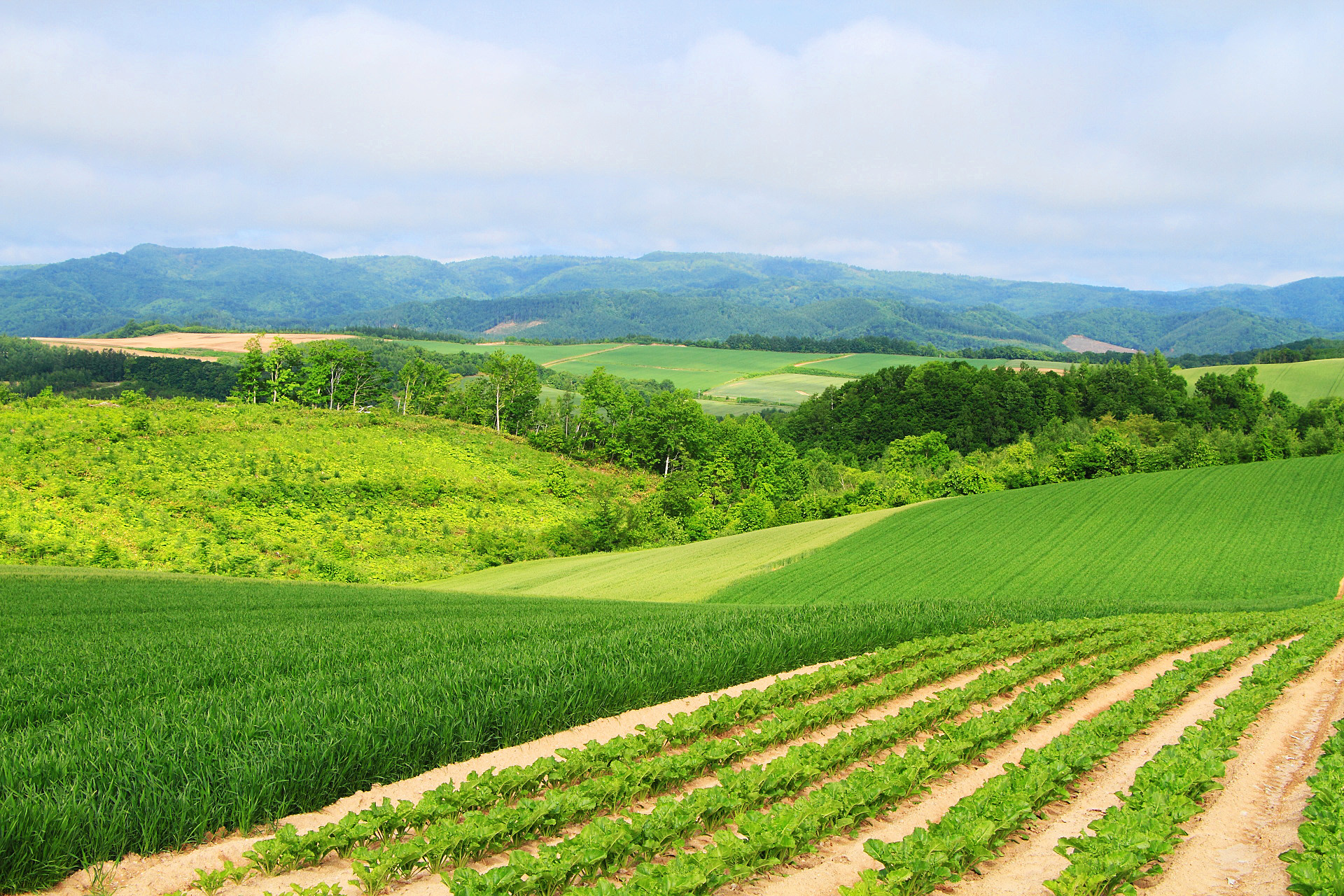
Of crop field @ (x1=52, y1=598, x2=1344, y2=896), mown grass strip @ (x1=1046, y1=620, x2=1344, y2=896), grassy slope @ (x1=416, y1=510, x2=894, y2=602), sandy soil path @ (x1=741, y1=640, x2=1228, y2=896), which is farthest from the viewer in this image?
grassy slope @ (x1=416, y1=510, x2=894, y2=602)

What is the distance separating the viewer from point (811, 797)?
5.86 metres

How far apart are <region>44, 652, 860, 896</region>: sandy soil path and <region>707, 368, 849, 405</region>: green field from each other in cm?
11950

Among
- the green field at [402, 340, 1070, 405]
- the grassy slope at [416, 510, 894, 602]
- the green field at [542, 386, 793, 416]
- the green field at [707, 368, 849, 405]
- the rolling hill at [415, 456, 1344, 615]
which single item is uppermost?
the green field at [402, 340, 1070, 405]

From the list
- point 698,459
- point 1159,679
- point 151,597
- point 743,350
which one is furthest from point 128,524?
point 743,350

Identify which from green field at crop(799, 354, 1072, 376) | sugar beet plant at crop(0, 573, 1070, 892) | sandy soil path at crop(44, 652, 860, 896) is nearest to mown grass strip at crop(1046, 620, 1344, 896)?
sugar beet plant at crop(0, 573, 1070, 892)

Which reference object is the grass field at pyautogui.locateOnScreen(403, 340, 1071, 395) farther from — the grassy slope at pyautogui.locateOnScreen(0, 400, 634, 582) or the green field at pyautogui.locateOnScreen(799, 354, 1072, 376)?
the grassy slope at pyautogui.locateOnScreen(0, 400, 634, 582)

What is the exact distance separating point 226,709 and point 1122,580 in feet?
103

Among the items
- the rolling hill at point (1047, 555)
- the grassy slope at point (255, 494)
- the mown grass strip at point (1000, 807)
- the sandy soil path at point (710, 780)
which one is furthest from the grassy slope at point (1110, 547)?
the grassy slope at point (255, 494)

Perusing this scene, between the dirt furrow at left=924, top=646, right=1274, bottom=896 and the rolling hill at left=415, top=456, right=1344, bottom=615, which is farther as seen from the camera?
the rolling hill at left=415, top=456, right=1344, bottom=615

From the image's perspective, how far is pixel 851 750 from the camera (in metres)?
7.22

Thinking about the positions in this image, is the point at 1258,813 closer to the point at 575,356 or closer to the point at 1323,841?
the point at 1323,841

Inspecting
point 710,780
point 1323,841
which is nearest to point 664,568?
point 710,780

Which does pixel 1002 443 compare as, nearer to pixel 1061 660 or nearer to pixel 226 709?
pixel 1061 660

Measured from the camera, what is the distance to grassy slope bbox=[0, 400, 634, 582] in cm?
3594
